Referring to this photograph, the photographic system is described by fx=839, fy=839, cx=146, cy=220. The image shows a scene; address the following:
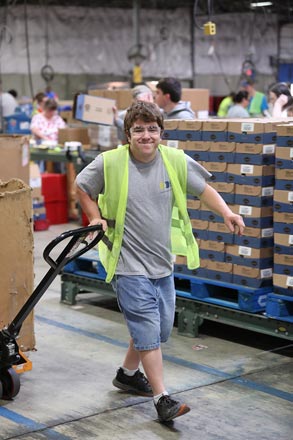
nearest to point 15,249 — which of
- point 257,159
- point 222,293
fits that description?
point 257,159

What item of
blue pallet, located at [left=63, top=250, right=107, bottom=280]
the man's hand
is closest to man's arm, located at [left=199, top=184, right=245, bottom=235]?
the man's hand

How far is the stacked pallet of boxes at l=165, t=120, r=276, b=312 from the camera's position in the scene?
6.23 meters

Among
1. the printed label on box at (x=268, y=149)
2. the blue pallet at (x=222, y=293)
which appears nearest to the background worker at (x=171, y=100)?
the blue pallet at (x=222, y=293)

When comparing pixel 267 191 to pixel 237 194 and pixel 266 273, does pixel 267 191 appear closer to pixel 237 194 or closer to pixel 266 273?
pixel 237 194

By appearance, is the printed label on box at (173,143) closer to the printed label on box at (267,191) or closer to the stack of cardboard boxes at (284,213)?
the printed label on box at (267,191)

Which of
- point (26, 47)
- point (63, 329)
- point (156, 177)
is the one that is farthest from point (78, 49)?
point (156, 177)

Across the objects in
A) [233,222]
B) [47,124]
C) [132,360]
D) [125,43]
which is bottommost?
[132,360]

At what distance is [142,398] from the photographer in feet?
17.6

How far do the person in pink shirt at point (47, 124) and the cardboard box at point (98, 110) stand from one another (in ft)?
12.4

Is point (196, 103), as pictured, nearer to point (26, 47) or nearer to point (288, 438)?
point (288, 438)

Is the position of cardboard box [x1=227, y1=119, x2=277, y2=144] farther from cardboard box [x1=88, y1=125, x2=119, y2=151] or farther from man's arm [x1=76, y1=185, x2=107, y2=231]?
cardboard box [x1=88, y1=125, x2=119, y2=151]

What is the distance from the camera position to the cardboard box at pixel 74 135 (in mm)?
12844

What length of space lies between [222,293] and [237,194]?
95 cm

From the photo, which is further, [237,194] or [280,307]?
[237,194]
